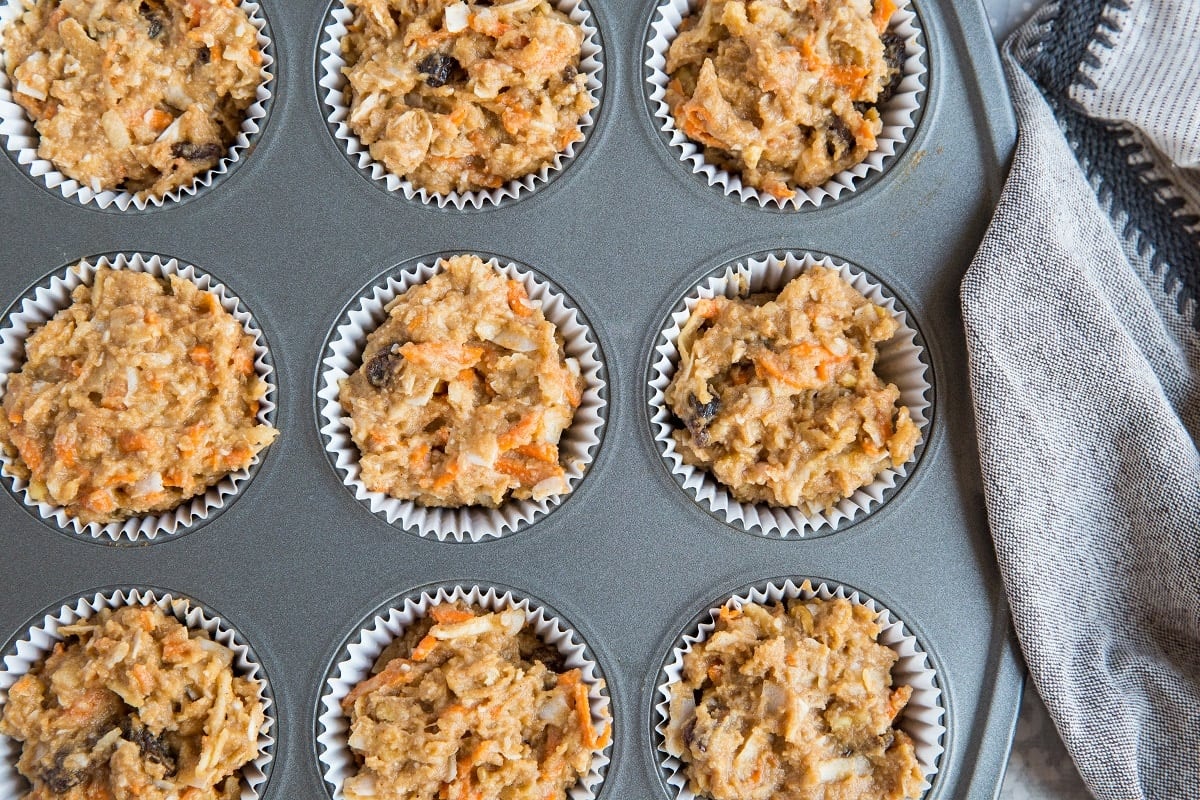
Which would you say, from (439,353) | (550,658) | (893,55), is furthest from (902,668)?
(893,55)

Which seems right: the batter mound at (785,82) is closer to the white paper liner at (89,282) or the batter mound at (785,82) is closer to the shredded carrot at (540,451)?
the shredded carrot at (540,451)

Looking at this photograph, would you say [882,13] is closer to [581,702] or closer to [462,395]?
[462,395]

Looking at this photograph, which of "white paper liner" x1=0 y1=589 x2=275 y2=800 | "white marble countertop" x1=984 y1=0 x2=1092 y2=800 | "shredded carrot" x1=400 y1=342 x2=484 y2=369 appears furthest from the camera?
"white marble countertop" x1=984 y1=0 x2=1092 y2=800

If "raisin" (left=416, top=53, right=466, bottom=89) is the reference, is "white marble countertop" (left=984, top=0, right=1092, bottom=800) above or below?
below

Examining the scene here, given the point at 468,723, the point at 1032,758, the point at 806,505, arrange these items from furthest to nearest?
the point at 1032,758, the point at 806,505, the point at 468,723

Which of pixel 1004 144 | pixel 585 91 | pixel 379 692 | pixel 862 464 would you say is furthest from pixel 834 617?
pixel 585 91

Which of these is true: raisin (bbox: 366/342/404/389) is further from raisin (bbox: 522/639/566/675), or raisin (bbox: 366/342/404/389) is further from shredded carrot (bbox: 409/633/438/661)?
raisin (bbox: 522/639/566/675)

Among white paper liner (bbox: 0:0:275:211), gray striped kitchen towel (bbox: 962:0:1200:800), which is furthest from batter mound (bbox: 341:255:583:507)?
gray striped kitchen towel (bbox: 962:0:1200:800)
